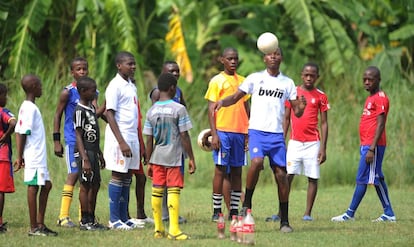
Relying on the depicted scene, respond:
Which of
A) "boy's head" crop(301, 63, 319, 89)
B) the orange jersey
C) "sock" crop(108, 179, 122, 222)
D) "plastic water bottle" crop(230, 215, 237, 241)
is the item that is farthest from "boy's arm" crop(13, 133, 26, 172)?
"boy's head" crop(301, 63, 319, 89)

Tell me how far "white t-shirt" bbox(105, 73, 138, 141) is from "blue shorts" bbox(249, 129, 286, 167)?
133 centimetres

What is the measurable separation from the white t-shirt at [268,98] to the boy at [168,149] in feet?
3.19

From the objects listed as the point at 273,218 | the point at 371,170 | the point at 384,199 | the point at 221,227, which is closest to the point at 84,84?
the point at 221,227

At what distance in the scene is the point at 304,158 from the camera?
1073 cm

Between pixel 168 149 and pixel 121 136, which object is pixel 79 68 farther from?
pixel 168 149

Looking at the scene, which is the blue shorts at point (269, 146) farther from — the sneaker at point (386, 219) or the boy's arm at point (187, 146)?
the sneaker at point (386, 219)

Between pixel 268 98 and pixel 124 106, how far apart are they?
1.60 metres

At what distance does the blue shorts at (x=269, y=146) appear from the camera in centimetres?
926

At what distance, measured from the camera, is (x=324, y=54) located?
19484 millimetres

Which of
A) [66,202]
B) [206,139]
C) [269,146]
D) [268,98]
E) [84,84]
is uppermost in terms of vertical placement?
[84,84]

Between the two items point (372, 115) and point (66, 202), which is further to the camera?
A: point (372, 115)

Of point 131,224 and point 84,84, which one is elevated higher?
point 84,84

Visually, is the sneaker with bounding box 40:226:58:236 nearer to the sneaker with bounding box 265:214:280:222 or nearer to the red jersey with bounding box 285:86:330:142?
the sneaker with bounding box 265:214:280:222

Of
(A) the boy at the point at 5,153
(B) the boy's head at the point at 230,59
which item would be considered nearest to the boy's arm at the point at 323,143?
(B) the boy's head at the point at 230,59
